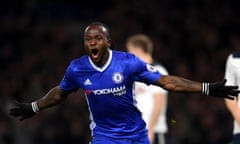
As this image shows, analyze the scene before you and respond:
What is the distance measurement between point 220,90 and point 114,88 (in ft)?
2.68

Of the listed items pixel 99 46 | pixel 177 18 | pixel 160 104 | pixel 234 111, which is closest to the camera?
pixel 99 46

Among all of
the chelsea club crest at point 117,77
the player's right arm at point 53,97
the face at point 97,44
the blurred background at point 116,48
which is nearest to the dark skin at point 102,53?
the face at point 97,44

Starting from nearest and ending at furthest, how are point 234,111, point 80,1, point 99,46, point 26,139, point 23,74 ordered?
point 99,46 → point 234,111 → point 26,139 → point 23,74 → point 80,1

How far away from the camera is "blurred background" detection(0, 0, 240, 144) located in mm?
12125

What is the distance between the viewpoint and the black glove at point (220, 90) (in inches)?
256

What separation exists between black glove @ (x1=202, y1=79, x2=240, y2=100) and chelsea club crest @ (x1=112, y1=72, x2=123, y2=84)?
0.65 m

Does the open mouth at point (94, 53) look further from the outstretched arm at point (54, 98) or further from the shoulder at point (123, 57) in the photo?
the outstretched arm at point (54, 98)

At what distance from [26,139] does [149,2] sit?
3.62m

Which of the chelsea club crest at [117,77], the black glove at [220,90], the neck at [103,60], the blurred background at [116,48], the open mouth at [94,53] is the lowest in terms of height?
the blurred background at [116,48]

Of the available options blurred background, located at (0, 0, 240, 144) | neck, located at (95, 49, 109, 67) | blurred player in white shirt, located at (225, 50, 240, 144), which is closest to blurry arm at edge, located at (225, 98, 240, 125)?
blurred player in white shirt, located at (225, 50, 240, 144)

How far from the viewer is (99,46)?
6.59 metres

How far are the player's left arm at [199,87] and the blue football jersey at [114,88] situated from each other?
88mm

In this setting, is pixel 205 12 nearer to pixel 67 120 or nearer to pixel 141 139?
pixel 67 120

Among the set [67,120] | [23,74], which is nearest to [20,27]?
[23,74]
